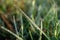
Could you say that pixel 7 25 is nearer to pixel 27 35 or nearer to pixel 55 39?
pixel 27 35

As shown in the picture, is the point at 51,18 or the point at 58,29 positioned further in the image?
the point at 51,18

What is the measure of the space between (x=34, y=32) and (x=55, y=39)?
24 centimetres

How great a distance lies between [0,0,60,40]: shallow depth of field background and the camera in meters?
1.53

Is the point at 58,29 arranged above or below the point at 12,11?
above

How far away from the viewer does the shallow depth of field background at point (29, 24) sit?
5.03ft

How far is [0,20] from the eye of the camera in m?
2.17

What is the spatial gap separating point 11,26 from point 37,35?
0.48m

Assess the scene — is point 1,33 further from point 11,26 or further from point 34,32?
point 34,32

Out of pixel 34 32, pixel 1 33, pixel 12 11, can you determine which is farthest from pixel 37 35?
pixel 12 11

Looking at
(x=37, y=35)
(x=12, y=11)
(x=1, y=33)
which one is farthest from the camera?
(x=12, y=11)

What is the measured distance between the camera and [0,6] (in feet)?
8.99

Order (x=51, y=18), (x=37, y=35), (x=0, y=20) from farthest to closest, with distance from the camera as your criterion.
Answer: (x=0, y=20) → (x=51, y=18) → (x=37, y=35)

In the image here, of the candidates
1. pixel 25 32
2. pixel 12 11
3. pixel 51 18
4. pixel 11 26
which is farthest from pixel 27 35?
pixel 12 11

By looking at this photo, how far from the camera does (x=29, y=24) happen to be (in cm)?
174
